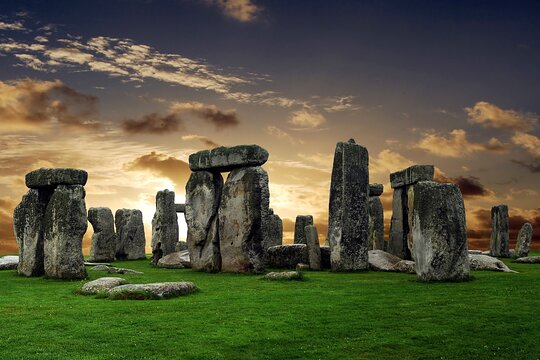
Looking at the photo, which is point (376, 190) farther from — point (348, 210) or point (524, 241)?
point (348, 210)

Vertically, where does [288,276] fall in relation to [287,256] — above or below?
below

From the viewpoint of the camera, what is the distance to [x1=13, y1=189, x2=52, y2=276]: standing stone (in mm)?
20047

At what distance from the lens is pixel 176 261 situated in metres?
25.9

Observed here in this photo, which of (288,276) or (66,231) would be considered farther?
(66,231)

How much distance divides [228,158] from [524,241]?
19.7 metres

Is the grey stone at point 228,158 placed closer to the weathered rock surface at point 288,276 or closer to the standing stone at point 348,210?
the standing stone at point 348,210

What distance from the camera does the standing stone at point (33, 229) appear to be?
2005 centimetres

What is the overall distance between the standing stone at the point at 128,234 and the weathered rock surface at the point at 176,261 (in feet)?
26.3

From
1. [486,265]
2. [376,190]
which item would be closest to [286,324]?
[486,265]

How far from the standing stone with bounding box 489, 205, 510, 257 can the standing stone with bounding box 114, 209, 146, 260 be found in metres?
21.2

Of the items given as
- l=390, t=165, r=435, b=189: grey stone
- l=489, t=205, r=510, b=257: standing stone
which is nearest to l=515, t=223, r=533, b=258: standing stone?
l=489, t=205, r=510, b=257: standing stone

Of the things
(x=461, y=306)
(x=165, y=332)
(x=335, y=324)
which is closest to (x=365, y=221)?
(x=461, y=306)

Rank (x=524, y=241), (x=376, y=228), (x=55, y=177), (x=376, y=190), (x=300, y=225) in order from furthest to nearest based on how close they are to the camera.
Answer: (x=300, y=225)
(x=524, y=241)
(x=376, y=190)
(x=376, y=228)
(x=55, y=177)

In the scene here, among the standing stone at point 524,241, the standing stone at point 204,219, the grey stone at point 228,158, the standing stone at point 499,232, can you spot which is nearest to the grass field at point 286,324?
the grey stone at point 228,158
